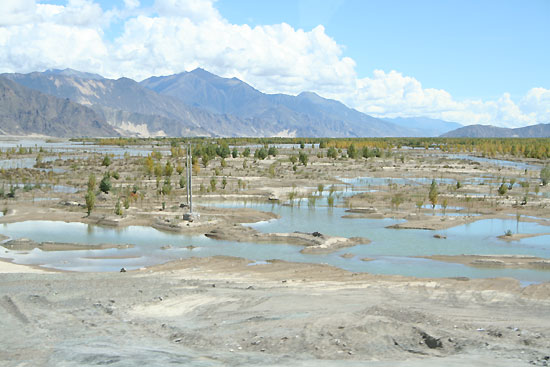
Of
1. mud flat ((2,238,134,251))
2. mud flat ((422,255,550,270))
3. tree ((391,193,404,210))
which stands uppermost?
tree ((391,193,404,210))

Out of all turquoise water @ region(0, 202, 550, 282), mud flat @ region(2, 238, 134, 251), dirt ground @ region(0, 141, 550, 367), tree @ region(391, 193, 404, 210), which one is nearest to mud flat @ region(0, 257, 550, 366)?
dirt ground @ region(0, 141, 550, 367)

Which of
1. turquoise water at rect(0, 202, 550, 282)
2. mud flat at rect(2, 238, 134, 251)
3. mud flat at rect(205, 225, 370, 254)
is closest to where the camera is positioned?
turquoise water at rect(0, 202, 550, 282)

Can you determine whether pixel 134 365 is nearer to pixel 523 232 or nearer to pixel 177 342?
pixel 177 342

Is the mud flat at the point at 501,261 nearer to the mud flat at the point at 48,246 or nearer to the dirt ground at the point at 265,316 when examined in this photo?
the dirt ground at the point at 265,316

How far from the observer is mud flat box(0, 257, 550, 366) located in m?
10.3

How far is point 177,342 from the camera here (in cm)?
1130

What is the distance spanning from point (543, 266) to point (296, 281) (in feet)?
29.1

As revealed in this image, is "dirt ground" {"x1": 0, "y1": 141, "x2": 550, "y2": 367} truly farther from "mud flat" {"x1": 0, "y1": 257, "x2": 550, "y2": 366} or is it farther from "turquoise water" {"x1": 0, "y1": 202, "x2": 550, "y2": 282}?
"turquoise water" {"x1": 0, "y1": 202, "x2": 550, "y2": 282}

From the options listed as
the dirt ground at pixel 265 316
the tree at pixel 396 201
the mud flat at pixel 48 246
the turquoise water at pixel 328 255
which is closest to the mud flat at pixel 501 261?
the dirt ground at pixel 265 316

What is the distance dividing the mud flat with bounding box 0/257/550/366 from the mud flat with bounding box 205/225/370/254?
4.34m

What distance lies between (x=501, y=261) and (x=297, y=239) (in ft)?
25.1

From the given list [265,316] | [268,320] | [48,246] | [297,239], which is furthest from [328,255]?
[48,246]

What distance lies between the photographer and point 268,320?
1266cm

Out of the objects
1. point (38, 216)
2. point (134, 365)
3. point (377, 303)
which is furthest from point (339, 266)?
point (38, 216)
